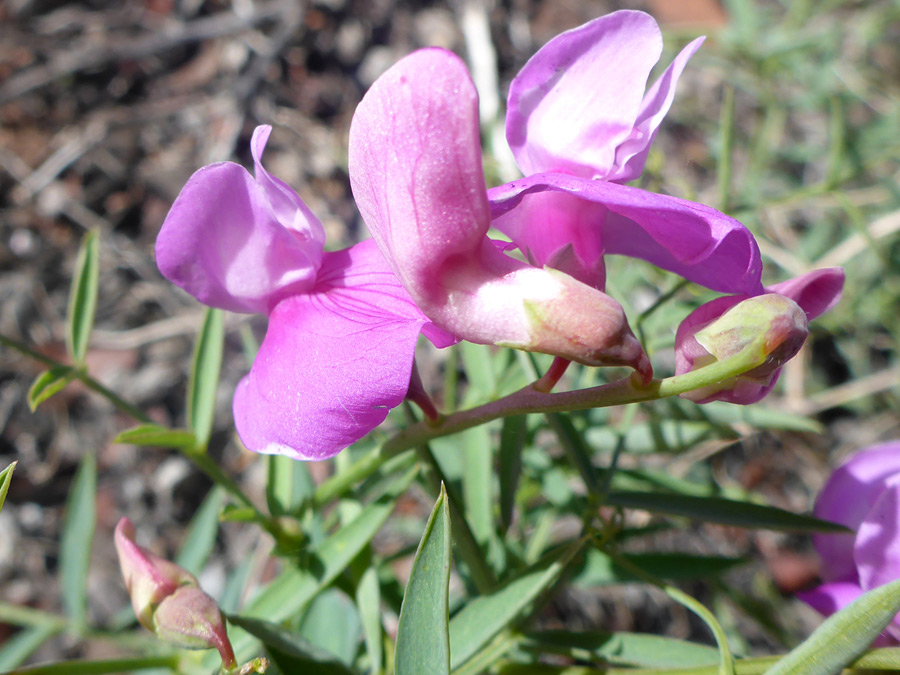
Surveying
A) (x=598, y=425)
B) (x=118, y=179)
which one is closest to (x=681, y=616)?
(x=598, y=425)

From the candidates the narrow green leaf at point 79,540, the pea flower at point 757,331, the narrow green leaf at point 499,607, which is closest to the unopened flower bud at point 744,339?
the pea flower at point 757,331

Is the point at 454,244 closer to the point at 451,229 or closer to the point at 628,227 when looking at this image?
the point at 451,229

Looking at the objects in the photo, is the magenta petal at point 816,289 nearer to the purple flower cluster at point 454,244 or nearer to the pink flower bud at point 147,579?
the purple flower cluster at point 454,244

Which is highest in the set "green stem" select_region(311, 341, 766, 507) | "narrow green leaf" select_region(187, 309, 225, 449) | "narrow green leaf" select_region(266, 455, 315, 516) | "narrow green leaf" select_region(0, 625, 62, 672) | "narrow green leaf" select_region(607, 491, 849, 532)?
"green stem" select_region(311, 341, 766, 507)

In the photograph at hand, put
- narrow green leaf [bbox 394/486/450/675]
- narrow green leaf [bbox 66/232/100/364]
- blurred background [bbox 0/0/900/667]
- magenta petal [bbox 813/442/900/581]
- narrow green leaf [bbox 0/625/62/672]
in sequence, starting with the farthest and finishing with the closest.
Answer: blurred background [bbox 0/0/900/667] < narrow green leaf [bbox 0/625/62/672] < narrow green leaf [bbox 66/232/100/364] < magenta petal [bbox 813/442/900/581] < narrow green leaf [bbox 394/486/450/675]

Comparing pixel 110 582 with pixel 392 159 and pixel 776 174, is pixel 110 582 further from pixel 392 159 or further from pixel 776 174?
pixel 776 174

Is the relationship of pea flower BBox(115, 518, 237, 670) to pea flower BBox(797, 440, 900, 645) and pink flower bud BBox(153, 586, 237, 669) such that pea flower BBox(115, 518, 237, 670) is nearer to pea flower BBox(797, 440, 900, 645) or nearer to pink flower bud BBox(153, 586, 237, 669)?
pink flower bud BBox(153, 586, 237, 669)

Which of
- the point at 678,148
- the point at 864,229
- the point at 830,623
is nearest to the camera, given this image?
the point at 830,623

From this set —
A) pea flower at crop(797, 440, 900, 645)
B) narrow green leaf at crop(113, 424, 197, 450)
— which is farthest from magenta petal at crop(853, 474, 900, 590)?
narrow green leaf at crop(113, 424, 197, 450)
